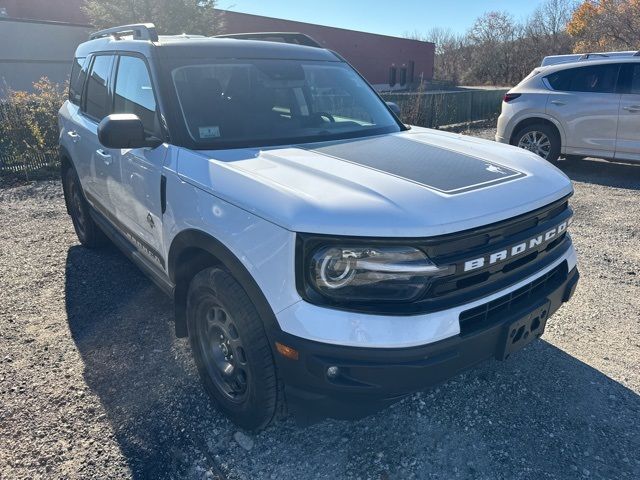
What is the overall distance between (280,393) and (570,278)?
166cm

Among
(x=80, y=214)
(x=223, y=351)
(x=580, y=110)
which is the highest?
(x=580, y=110)

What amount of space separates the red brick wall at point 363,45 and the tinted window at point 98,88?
82.5 ft

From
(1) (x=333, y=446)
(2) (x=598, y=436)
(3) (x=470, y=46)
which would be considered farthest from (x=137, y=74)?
(3) (x=470, y=46)

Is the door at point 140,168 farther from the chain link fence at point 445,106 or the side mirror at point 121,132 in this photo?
the chain link fence at point 445,106

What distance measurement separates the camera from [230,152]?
262cm

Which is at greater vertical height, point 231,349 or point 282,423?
point 231,349

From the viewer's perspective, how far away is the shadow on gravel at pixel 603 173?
7664mm

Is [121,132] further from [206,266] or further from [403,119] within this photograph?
[403,119]

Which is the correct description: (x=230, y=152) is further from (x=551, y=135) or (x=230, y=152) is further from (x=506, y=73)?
(x=506, y=73)

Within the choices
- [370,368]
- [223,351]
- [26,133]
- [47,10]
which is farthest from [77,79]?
[47,10]

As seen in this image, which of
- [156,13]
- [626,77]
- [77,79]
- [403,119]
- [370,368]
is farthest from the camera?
[156,13]

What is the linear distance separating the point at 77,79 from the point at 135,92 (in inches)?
76.1

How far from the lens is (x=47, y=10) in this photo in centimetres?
2473

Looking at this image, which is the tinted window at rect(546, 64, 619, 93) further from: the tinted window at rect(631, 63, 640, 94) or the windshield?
the windshield
